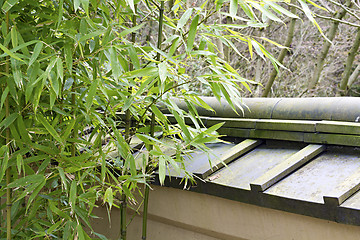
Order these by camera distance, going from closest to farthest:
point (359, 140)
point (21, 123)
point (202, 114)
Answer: point (21, 123) < point (359, 140) < point (202, 114)

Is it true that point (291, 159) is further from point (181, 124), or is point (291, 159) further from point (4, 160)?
point (4, 160)

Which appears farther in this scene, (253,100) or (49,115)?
(253,100)

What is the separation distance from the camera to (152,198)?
7.82ft

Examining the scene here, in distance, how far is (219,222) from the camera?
2.05 metres

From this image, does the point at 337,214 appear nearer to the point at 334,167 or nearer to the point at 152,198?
the point at 334,167

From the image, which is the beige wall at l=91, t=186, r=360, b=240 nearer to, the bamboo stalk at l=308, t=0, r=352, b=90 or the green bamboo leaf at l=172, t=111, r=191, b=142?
the green bamboo leaf at l=172, t=111, r=191, b=142

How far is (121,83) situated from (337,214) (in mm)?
1045

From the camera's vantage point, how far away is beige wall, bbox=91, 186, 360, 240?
1682mm

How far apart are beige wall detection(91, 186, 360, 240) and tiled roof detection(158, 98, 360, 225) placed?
3.7 inches

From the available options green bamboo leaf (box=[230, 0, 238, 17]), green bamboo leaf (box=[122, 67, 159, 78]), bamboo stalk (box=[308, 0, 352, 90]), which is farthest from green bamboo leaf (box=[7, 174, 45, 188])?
bamboo stalk (box=[308, 0, 352, 90])

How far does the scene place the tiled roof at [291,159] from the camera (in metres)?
1.61

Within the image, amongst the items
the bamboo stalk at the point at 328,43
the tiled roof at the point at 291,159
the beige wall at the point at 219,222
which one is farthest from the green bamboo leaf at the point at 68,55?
the bamboo stalk at the point at 328,43

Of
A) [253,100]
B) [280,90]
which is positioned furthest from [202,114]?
[280,90]

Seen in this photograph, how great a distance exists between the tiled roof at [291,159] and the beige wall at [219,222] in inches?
3.7
